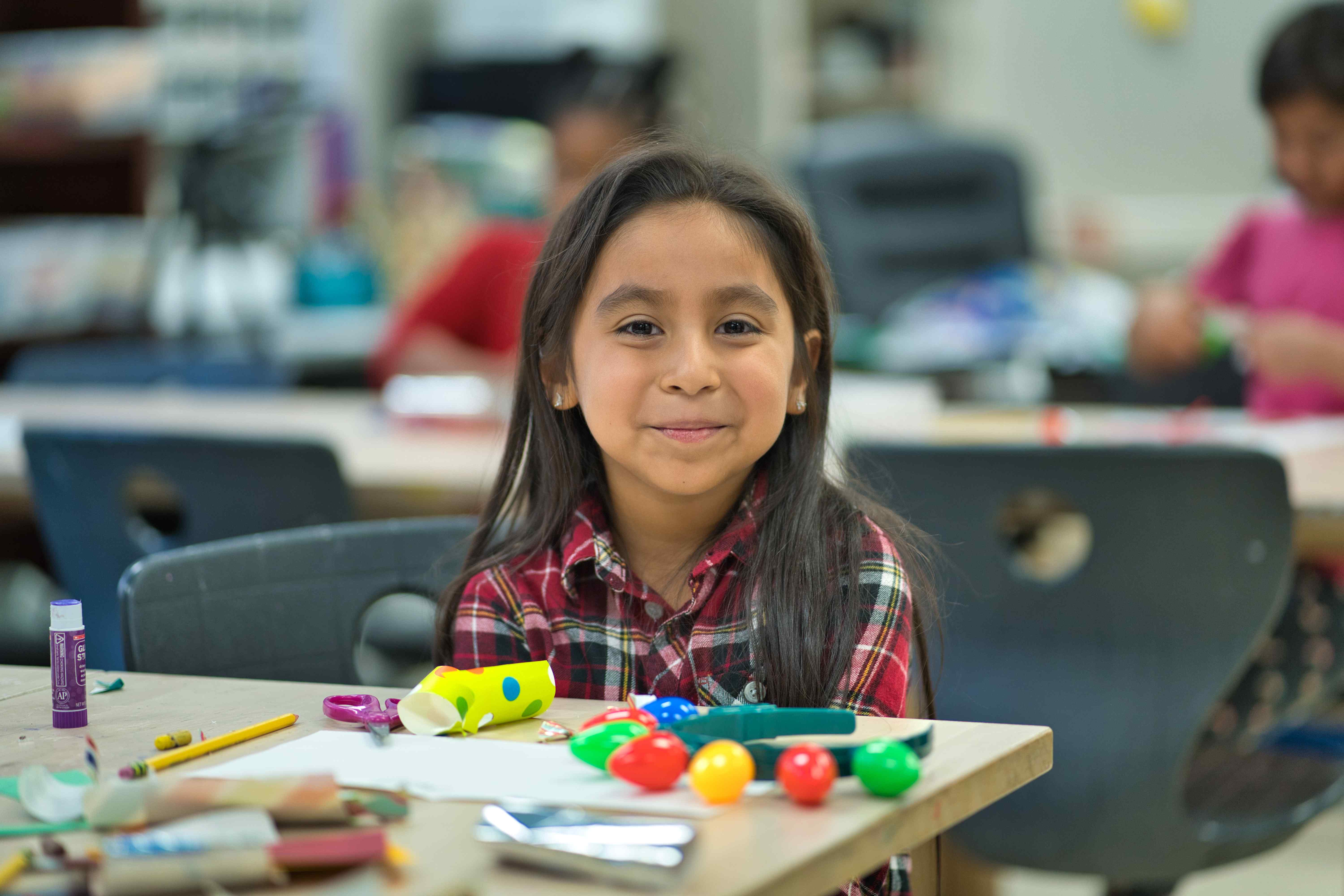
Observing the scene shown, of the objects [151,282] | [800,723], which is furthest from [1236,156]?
[800,723]

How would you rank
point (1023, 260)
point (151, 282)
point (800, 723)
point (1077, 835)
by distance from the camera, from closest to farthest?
point (800, 723)
point (1077, 835)
point (151, 282)
point (1023, 260)

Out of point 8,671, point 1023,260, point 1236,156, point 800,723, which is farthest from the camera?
point 1236,156

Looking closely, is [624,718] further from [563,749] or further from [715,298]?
[715,298]

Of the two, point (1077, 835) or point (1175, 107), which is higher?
point (1175, 107)

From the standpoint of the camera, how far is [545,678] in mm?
892

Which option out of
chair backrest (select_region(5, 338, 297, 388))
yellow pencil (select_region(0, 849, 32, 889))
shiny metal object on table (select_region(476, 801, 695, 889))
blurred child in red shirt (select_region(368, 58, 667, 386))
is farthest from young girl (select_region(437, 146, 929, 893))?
chair backrest (select_region(5, 338, 297, 388))

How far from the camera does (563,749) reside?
A: 0.81m

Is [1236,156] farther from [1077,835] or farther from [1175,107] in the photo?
[1077,835]

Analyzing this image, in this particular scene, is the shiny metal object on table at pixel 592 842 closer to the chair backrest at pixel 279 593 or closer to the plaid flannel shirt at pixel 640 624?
the plaid flannel shirt at pixel 640 624

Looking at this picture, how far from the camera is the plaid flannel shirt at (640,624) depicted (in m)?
1.04

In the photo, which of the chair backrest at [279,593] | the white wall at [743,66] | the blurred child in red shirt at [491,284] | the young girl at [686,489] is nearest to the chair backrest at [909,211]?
the blurred child in red shirt at [491,284]

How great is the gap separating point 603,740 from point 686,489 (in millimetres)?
343

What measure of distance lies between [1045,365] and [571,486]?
1.93 meters

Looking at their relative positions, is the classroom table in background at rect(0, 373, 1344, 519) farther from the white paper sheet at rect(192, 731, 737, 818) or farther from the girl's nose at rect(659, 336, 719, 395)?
the white paper sheet at rect(192, 731, 737, 818)
